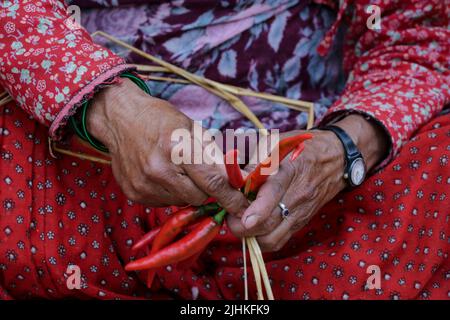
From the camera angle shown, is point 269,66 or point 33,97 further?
point 269,66

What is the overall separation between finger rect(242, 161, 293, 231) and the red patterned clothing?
0.19m

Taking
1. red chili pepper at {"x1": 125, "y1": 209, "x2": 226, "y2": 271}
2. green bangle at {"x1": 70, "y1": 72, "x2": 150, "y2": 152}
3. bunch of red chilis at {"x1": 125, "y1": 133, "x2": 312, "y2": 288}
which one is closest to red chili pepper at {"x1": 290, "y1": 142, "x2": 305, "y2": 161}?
bunch of red chilis at {"x1": 125, "y1": 133, "x2": 312, "y2": 288}

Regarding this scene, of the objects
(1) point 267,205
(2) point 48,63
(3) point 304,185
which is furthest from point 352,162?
(2) point 48,63

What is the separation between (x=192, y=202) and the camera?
32.3 inches

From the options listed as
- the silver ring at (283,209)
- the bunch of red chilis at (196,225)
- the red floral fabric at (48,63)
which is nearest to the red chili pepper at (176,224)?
the bunch of red chilis at (196,225)

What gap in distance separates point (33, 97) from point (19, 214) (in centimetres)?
17

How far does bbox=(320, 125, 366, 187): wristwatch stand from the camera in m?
0.99

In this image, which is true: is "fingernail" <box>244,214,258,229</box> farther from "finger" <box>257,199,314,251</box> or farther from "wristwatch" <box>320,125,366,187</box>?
"wristwatch" <box>320,125,366,187</box>

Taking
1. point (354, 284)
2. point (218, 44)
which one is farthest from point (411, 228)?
point (218, 44)

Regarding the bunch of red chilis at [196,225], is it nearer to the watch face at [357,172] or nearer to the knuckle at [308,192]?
the knuckle at [308,192]

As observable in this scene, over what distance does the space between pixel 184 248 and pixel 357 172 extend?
0.35 meters

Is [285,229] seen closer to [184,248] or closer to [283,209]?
[283,209]

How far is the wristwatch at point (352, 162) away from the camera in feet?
3.26
